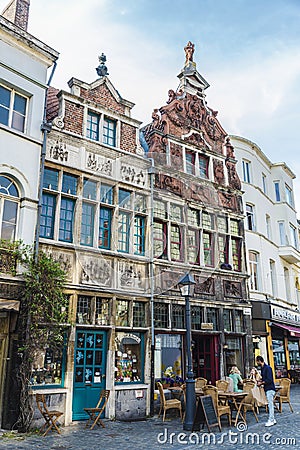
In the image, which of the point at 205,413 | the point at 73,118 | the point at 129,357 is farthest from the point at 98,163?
the point at 205,413

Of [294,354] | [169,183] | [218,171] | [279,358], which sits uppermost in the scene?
[218,171]

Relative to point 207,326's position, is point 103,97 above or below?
above

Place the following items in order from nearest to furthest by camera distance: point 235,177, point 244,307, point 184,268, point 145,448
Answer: point 145,448, point 184,268, point 244,307, point 235,177

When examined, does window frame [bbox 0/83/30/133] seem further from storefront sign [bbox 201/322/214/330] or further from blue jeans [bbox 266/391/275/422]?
blue jeans [bbox 266/391/275/422]

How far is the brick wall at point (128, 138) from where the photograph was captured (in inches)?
517

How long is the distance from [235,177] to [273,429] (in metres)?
10.00

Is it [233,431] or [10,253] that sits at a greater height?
[10,253]

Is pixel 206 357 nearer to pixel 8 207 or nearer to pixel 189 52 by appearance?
pixel 8 207

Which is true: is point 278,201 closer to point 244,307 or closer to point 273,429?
point 244,307

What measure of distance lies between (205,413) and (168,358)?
3.79 m

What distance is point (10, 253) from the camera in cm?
940

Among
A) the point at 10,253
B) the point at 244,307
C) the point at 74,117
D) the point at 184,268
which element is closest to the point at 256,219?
the point at 244,307

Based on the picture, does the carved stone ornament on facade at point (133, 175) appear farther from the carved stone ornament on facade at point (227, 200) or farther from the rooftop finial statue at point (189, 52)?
the rooftop finial statue at point (189, 52)

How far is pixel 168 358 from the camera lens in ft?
41.4
